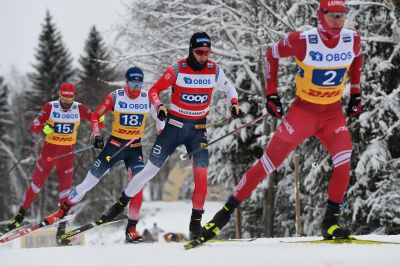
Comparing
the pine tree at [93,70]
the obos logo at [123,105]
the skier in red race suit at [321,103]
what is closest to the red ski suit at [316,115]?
the skier in red race suit at [321,103]

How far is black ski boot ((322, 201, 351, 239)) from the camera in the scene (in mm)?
5414

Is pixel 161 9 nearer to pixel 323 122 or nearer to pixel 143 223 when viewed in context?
pixel 323 122

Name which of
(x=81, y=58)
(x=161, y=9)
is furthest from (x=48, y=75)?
(x=161, y=9)

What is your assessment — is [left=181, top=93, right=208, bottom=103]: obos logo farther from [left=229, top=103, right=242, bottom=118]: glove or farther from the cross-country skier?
the cross-country skier

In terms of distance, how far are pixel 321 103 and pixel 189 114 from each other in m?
1.83

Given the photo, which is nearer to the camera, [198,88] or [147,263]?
[147,263]

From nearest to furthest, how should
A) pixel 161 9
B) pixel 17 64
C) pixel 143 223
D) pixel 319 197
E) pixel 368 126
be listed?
pixel 368 126 < pixel 319 197 < pixel 161 9 < pixel 143 223 < pixel 17 64

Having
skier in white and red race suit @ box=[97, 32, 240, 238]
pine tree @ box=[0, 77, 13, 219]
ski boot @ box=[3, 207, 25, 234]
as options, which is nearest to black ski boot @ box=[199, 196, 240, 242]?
skier in white and red race suit @ box=[97, 32, 240, 238]

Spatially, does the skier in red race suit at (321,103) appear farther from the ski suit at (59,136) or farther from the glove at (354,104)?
the ski suit at (59,136)

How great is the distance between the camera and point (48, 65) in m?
39.7

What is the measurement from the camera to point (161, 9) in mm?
18219

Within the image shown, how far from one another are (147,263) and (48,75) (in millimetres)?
36220

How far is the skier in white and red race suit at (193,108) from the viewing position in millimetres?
6586

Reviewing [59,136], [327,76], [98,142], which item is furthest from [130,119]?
[327,76]
